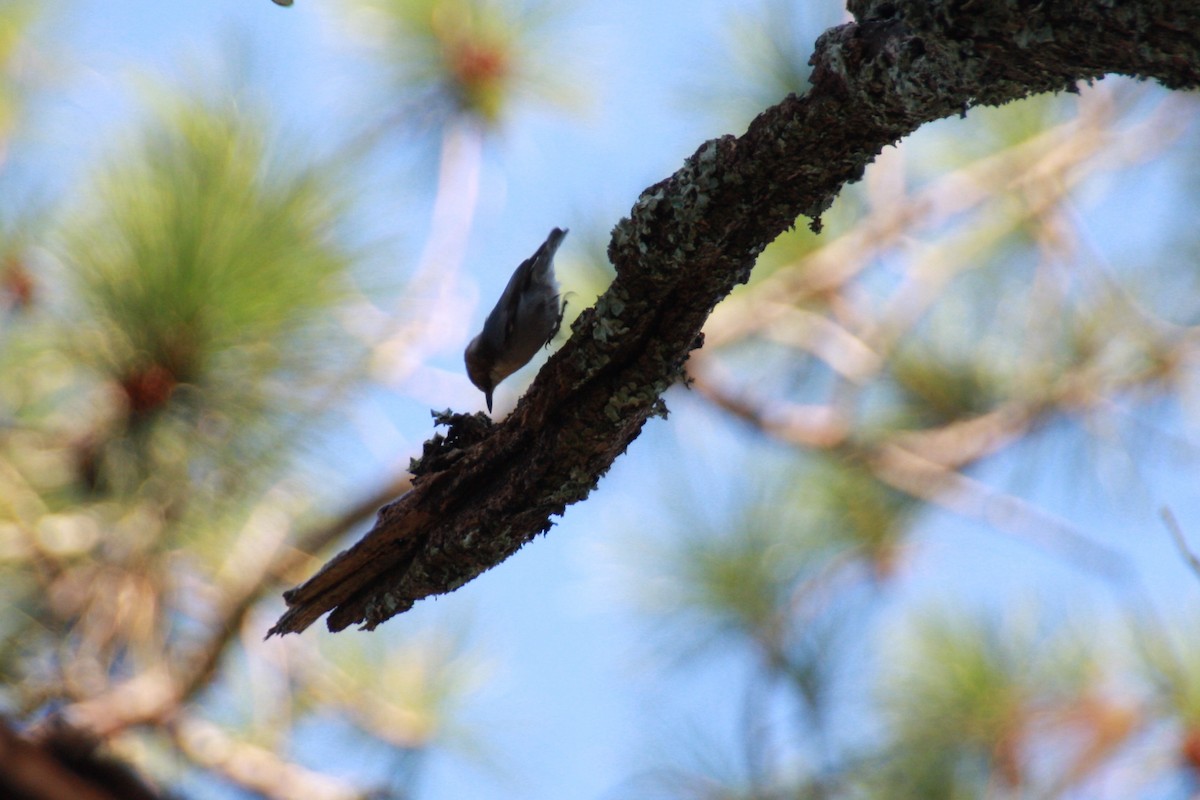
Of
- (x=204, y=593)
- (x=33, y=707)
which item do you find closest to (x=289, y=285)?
(x=204, y=593)

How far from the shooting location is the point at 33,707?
97.4 inches

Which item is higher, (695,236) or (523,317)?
(523,317)

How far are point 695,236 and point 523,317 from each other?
1712mm

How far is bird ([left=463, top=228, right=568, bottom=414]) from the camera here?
2.98 metres

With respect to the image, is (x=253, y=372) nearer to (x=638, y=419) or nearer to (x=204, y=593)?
(x=204, y=593)

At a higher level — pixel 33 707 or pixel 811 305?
pixel 811 305

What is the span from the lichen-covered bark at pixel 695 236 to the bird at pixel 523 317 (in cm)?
118

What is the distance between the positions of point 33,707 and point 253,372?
36.9 inches

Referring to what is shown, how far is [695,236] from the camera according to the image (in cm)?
132

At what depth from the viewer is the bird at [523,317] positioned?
9.78 feet

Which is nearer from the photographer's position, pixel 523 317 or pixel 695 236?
pixel 695 236

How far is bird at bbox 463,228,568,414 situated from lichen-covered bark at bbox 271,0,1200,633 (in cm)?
Answer: 118

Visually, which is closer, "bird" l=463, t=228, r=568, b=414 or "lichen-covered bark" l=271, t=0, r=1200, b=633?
"lichen-covered bark" l=271, t=0, r=1200, b=633

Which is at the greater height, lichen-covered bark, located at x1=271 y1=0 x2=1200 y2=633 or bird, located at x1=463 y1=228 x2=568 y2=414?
bird, located at x1=463 y1=228 x2=568 y2=414
